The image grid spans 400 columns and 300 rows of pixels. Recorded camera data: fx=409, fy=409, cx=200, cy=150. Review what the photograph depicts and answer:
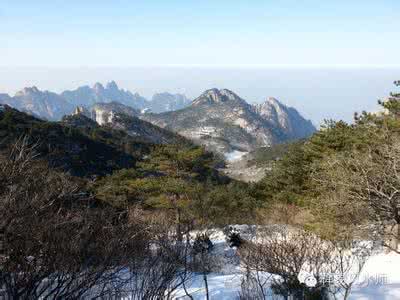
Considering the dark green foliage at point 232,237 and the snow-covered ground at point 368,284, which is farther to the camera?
the dark green foliage at point 232,237

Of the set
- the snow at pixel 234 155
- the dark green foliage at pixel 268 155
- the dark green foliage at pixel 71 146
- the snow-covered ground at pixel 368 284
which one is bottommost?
A: the snow at pixel 234 155

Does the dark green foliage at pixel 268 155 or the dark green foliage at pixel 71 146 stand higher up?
the dark green foliage at pixel 71 146

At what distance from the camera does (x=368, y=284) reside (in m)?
12.2

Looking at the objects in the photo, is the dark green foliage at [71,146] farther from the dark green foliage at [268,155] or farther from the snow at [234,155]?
the snow at [234,155]

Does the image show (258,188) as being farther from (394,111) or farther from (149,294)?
(149,294)

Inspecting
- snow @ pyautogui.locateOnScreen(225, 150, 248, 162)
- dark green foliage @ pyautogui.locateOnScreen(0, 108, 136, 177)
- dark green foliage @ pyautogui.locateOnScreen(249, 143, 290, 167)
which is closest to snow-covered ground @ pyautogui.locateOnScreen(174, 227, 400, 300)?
A: dark green foliage @ pyautogui.locateOnScreen(0, 108, 136, 177)

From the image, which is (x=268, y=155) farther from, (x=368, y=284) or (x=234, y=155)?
(x=368, y=284)

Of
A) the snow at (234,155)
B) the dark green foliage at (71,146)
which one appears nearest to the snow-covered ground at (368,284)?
the dark green foliage at (71,146)

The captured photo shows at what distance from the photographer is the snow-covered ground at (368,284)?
36.1 ft

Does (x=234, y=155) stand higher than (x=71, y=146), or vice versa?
(x=71, y=146)

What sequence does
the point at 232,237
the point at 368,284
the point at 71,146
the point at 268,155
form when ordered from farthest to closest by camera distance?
the point at 268,155 → the point at 71,146 → the point at 232,237 → the point at 368,284

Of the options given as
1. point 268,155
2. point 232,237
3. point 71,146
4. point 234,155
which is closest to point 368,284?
point 232,237

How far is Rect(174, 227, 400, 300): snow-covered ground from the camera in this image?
11008mm

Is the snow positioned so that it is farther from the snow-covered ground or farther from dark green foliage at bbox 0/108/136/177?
the snow-covered ground
